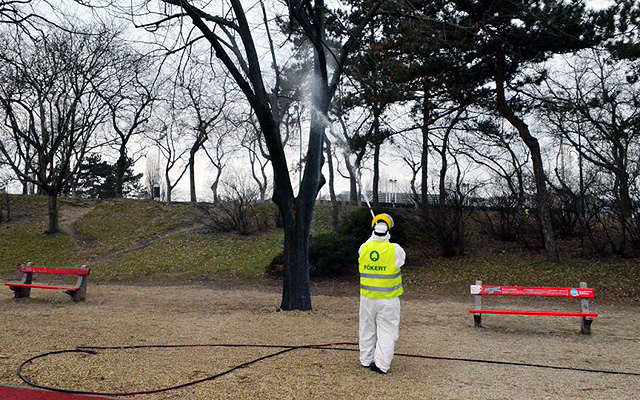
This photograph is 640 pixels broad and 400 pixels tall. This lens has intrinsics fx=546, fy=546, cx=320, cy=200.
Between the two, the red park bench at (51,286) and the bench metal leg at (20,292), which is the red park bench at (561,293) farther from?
the bench metal leg at (20,292)

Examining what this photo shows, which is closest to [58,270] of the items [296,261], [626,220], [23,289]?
[23,289]

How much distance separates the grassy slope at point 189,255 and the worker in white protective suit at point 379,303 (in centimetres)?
961

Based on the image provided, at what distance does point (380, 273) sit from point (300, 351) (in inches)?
64.5

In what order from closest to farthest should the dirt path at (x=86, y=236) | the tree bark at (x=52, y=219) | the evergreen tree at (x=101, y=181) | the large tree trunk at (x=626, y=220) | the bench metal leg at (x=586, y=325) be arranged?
the bench metal leg at (x=586, y=325)
the large tree trunk at (x=626, y=220)
the dirt path at (x=86, y=236)
the tree bark at (x=52, y=219)
the evergreen tree at (x=101, y=181)

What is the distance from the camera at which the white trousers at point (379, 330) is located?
5727 mm

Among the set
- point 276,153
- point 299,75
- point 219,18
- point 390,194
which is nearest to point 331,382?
point 276,153

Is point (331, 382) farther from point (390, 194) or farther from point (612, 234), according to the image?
point (390, 194)

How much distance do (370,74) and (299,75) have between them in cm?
629

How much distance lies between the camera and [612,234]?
18.6 metres

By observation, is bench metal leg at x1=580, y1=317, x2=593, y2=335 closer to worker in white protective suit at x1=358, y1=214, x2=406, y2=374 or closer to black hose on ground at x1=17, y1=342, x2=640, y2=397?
black hose on ground at x1=17, y1=342, x2=640, y2=397

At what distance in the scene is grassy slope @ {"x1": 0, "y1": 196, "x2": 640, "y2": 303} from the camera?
1612 cm

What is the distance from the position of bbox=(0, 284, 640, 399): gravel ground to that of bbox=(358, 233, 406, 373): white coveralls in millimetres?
167

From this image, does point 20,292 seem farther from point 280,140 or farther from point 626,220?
point 626,220

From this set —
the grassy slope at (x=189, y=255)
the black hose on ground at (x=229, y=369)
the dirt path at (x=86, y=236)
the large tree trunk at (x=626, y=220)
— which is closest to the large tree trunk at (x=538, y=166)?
the grassy slope at (x=189, y=255)
